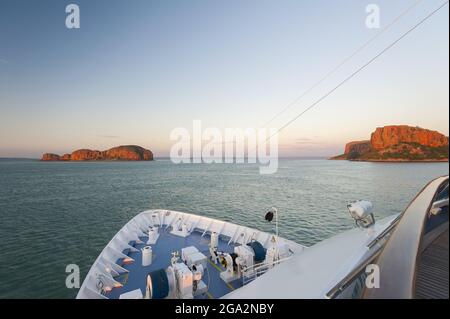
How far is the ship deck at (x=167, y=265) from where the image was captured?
9.54 m

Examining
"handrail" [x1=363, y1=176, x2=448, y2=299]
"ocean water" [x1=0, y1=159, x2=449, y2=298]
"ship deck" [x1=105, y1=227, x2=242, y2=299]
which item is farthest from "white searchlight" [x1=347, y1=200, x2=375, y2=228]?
"ship deck" [x1=105, y1=227, x2=242, y2=299]

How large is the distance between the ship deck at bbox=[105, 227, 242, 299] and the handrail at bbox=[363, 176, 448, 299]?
7889 mm

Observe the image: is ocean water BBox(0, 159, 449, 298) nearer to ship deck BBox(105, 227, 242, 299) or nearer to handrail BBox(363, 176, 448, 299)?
handrail BBox(363, 176, 448, 299)

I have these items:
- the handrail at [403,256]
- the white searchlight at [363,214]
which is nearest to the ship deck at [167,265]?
the white searchlight at [363,214]

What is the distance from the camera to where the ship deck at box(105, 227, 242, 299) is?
9.54 meters

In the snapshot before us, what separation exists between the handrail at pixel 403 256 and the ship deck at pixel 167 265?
789cm

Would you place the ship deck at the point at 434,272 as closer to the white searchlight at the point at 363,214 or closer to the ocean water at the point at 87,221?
the ocean water at the point at 87,221

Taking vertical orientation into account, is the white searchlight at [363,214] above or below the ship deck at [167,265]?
above

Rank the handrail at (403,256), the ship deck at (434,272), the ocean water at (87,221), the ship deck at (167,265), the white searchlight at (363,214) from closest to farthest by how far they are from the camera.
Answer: the handrail at (403,256) → the ship deck at (434,272) → the white searchlight at (363,214) → the ship deck at (167,265) → the ocean water at (87,221)

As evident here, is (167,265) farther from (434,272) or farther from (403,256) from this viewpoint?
(434,272)
